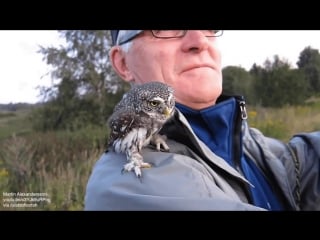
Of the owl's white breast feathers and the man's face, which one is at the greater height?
the man's face

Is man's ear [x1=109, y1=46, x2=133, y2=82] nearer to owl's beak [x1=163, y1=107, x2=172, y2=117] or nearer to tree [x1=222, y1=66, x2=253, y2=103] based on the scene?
owl's beak [x1=163, y1=107, x2=172, y2=117]

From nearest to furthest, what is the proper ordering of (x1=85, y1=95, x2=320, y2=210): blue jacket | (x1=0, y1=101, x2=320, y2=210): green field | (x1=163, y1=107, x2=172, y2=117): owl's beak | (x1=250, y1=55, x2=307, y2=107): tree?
1. (x1=85, y1=95, x2=320, y2=210): blue jacket
2. (x1=163, y1=107, x2=172, y2=117): owl's beak
3. (x1=0, y1=101, x2=320, y2=210): green field
4. (x1=250, y1=55, x2=307, y2=107): tree

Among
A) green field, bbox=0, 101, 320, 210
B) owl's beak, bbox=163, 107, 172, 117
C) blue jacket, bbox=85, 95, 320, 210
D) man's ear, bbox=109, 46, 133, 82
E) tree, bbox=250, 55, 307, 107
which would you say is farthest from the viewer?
tree, bbox=250, 55, 307, 107

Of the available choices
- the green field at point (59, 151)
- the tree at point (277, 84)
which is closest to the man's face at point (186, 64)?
the green field at point (59, 151)

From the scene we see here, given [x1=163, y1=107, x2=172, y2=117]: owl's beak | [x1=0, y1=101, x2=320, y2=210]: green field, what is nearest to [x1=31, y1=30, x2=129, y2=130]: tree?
[x1=0, y1=101, x2=320, y2=210]: green field

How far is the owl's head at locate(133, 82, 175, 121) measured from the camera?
41.2 inches

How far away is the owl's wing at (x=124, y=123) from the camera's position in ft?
3.66

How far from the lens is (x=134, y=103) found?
3.67 ft

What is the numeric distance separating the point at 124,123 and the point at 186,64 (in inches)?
9.5

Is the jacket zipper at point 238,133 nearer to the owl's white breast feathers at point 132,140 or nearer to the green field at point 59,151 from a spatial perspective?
the owl's white breast feathers at point 132,140

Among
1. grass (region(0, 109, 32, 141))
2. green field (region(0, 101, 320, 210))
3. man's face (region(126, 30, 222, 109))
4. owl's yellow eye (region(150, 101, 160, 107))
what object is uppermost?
man's face (region(126, 30, 222, 109))

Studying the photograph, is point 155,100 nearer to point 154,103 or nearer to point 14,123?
point 154,103

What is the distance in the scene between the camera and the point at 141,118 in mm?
1118
